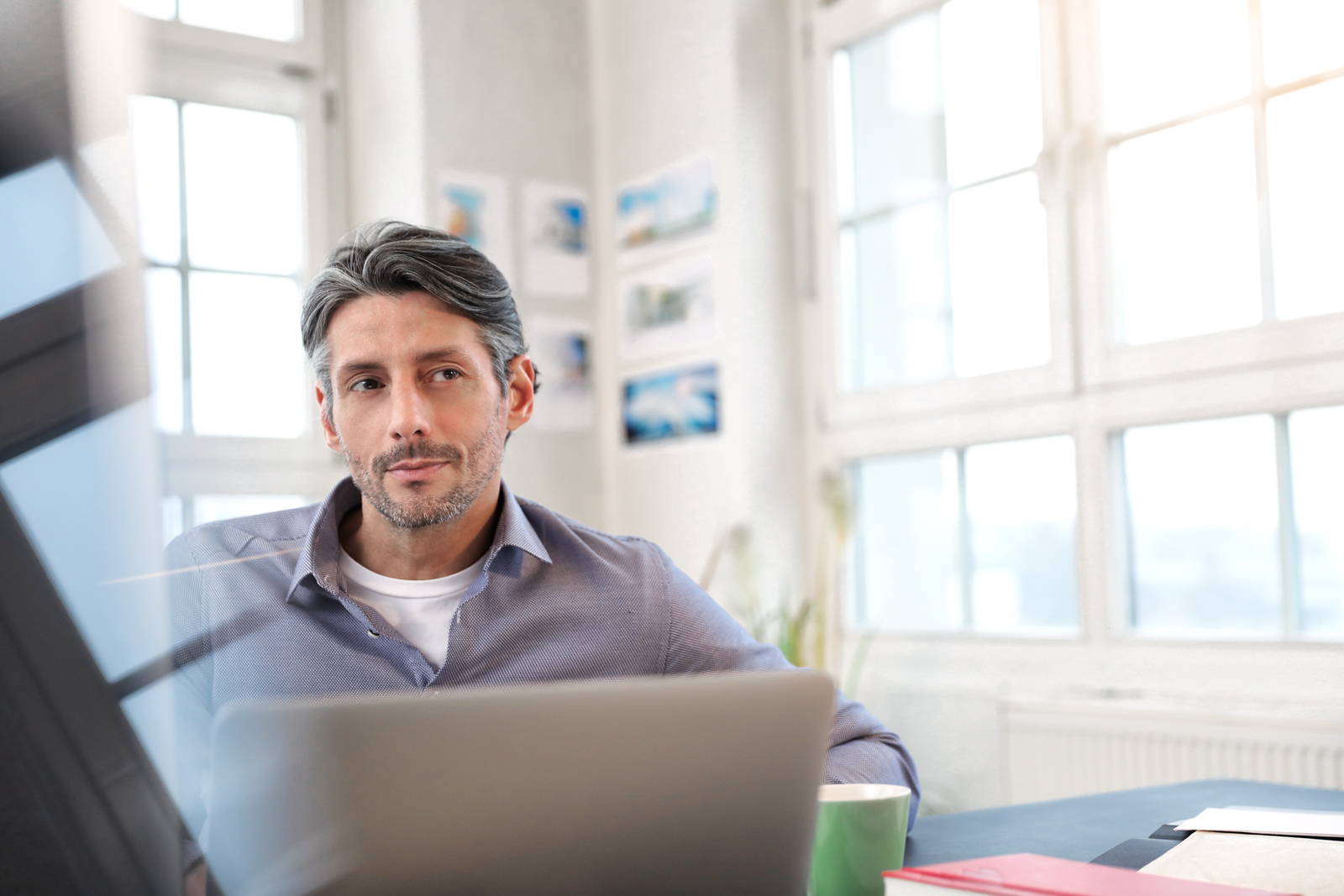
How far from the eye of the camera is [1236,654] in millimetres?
2143

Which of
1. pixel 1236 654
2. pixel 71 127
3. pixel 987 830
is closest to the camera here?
pixel 71 127

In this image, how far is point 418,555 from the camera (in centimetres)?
136

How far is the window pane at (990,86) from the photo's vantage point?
2566 millimetres

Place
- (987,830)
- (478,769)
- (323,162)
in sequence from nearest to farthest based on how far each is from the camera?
(478,769) < (987,830) < (323,162)

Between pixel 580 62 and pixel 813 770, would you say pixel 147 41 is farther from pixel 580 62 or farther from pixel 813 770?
pixel 580 62

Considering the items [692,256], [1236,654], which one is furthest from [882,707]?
[692,256]

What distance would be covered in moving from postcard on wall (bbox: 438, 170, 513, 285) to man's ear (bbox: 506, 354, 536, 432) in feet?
5.59

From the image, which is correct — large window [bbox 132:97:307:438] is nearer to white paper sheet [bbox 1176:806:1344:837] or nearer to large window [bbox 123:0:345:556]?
large window [bbox 123:0:345:556]

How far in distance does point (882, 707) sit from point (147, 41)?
8.73ft

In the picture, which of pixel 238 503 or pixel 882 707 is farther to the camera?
pixel 238 503

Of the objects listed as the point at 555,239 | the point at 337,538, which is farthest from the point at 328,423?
the point at 555,239

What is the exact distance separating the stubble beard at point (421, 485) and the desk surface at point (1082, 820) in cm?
61

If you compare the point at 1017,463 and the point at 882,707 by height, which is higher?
the point at 1017,463

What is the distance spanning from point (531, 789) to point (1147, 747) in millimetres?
1856
